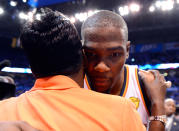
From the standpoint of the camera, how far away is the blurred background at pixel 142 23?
9.72 meters

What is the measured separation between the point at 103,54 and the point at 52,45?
0.41 meters

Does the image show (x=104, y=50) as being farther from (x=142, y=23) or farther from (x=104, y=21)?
(x=142, y=23)

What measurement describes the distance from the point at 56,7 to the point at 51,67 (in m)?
10.6

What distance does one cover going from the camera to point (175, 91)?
12742 millimetres

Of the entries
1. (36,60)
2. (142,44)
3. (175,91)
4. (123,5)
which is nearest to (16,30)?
(123,5)

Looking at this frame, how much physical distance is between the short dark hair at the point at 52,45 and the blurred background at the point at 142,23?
8.78 metres

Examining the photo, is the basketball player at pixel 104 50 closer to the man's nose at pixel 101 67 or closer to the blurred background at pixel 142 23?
the man's nose at pixel 101 67

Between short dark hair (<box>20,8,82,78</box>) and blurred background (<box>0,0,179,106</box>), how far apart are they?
878 centimetres

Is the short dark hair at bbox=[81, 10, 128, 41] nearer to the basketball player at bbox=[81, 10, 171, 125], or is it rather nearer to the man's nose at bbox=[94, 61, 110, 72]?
the basketball player at bbox=[81, 10, 171, 125]

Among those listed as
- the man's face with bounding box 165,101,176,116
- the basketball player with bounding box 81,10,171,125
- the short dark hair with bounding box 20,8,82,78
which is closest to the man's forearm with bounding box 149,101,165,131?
the basketball player with bounding box 81,10,171,125

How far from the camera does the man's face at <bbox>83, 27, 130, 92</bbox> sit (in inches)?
44.6

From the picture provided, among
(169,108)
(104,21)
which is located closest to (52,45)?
(104,21)

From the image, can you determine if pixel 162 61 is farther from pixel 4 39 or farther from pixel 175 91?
pixel 4 39

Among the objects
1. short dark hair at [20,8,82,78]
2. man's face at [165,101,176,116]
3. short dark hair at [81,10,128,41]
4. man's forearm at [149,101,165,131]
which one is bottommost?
man's face at [165,101,176,116]
